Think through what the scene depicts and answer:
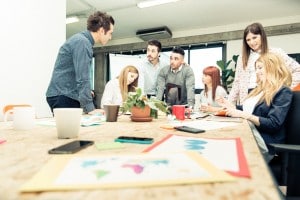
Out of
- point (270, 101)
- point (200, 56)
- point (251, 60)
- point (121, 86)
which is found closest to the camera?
point (270, 101)

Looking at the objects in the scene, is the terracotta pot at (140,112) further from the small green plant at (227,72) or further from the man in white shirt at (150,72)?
the small green plant at (227,72)

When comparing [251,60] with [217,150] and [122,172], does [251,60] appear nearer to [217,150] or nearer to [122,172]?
[217,150]

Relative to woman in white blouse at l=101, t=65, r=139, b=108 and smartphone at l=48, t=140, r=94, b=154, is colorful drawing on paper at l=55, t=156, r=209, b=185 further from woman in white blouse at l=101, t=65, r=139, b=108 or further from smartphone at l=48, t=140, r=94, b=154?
woman in white blouse at l=101, t=65, r=139, b=108

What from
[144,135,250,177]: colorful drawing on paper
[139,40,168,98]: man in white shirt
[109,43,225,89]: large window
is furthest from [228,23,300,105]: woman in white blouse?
[109,43,225,89]: large window

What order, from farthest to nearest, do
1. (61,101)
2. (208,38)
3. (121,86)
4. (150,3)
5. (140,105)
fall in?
(208,38)
(150,3)
(121,86)
(61,101)
(140,105)

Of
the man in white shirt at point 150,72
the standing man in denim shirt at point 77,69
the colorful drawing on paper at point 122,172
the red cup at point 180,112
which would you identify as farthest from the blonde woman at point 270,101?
the man in white shirt at point 150,72

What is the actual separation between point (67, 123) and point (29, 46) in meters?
2.69

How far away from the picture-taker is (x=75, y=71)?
191 cm

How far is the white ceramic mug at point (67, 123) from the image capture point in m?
0.84

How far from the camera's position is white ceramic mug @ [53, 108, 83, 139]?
2.75 ft

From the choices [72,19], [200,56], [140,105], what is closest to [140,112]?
[140,105]

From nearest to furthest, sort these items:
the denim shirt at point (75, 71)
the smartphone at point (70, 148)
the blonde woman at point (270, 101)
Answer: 1. the smartphone at point (70, 148)
2. the blonde woman at point (270, 101)
3. the denim shirt at point (75, 71)

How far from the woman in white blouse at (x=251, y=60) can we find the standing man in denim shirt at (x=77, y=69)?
1343 millimetres

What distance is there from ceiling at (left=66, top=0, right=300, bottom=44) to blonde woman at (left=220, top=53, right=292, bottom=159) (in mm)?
3718
